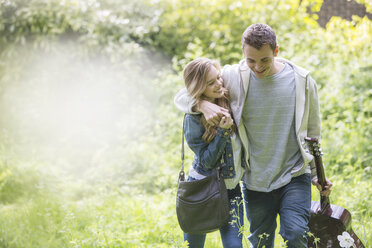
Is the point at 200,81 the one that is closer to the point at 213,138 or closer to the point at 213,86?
the point at 213,86

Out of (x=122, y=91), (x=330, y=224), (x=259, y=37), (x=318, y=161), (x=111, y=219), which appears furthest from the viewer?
(x=122, y=91)

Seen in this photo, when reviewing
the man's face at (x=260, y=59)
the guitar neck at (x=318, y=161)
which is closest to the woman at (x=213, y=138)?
the man's face at (x=260, y=59)

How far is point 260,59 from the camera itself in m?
2.51

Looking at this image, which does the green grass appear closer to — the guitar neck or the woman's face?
the guitar neck

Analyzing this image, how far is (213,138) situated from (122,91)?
464cm

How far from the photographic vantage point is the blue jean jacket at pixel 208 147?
2568 millimetres

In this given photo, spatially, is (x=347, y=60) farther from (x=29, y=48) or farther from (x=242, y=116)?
(x=29, y=48)

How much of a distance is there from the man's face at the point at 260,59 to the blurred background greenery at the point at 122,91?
214 centimetres

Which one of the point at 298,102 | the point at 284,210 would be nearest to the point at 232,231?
the point at 284,210

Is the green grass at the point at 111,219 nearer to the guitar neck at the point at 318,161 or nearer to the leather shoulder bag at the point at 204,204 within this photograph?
the guitar neck at the point at 318,161

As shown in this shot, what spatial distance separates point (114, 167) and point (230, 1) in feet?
11.9

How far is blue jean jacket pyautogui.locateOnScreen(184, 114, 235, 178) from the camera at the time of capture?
8.43 feet

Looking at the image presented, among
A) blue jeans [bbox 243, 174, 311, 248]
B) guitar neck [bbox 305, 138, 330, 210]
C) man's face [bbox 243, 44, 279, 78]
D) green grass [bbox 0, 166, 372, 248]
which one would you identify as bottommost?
green grass [bbox 0, 166, 372, 248]

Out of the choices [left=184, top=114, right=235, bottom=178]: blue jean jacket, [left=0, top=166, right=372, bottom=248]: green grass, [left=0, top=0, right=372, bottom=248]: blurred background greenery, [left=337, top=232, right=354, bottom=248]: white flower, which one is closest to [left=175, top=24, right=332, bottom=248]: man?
[left=184, top=114, right=235, bottom=178]: blue jean jacket
